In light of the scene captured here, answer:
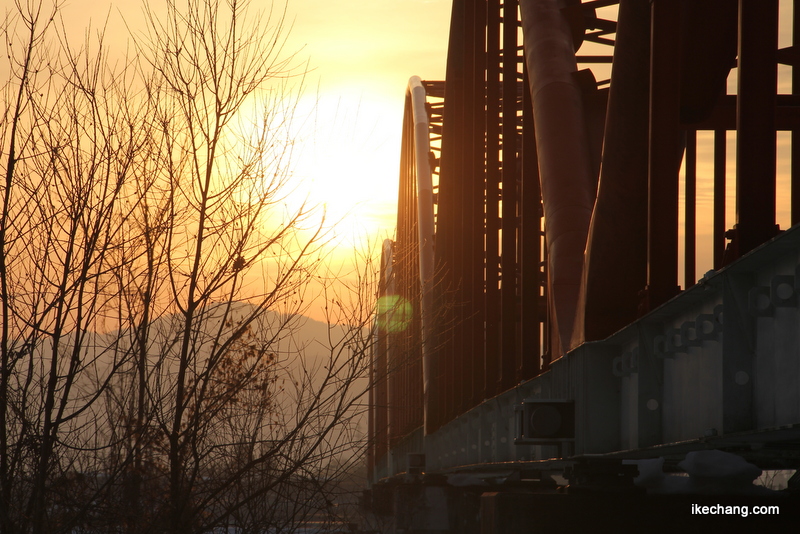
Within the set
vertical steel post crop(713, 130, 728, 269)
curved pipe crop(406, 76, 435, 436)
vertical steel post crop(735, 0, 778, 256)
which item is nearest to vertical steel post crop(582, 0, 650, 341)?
vertical steel post crop(735, 0, 778, 256)

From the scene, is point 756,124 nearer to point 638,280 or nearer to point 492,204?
point 638,280

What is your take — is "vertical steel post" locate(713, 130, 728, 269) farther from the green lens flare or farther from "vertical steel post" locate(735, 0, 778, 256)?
"vertical steel post" locate(735, 0, 778, 256)

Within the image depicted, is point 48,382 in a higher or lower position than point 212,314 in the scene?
lower

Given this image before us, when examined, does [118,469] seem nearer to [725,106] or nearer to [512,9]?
[725,106]

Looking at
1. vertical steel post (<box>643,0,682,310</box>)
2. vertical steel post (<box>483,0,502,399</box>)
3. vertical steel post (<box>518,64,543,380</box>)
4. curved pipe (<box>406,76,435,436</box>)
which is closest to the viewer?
vertical steel post (<box>643,0,682,310</box>)

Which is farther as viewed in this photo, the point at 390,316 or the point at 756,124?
the point at 390,316

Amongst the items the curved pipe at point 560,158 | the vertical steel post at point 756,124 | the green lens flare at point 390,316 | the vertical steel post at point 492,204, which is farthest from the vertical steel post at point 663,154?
the vertical steel post at point 492,204

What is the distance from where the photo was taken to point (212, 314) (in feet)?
31.4

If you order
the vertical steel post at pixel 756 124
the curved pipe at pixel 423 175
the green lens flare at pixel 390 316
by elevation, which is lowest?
the green lens flare at pixel 390 316

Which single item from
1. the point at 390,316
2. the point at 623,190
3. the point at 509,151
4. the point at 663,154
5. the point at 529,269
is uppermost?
the point at 509,151

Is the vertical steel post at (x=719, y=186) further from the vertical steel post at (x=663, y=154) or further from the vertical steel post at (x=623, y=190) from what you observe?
the vertical steel post at (x=663, y=154)

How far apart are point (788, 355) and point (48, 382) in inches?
281

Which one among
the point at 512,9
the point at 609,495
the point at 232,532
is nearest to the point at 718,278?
the point at 609,495

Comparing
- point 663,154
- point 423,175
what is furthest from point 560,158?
point 423,175
